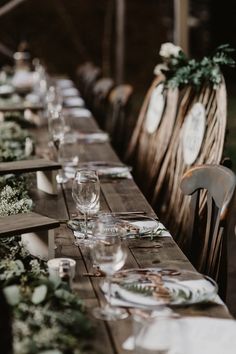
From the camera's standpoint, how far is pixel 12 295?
1.75 m

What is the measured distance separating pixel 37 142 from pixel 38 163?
1.62 metres

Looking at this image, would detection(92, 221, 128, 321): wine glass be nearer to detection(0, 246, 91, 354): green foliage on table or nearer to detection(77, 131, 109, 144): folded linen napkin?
detection(0, 246, 91, 354): green foliage on table

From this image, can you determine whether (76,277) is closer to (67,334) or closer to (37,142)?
(67,334)

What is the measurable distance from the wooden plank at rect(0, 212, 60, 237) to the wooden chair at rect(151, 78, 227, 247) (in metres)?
1.14

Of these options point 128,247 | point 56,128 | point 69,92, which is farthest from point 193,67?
point 69,92

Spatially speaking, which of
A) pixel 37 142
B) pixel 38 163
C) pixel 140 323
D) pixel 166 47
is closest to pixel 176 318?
pixel 140 323

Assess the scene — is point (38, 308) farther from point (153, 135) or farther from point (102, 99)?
point (102, 99)

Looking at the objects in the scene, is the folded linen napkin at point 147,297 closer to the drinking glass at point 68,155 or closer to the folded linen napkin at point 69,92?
the drinking glass at point 68,155

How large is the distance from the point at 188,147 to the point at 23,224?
166cm

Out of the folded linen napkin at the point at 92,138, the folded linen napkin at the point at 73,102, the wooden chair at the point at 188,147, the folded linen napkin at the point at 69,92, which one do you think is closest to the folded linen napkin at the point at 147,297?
the wooden chair at the point at 188,147

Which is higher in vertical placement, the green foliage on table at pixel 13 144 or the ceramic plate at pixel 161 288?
the green foliage on table at pixel 13 144

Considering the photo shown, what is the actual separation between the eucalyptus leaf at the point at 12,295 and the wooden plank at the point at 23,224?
37 centimetres

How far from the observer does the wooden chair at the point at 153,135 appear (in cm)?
434

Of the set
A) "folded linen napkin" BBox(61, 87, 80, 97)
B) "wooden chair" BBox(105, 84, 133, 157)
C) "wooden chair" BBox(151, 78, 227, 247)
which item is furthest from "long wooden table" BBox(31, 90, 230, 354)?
"folded linen napkin" BBox(61, 87, 80, 97)
